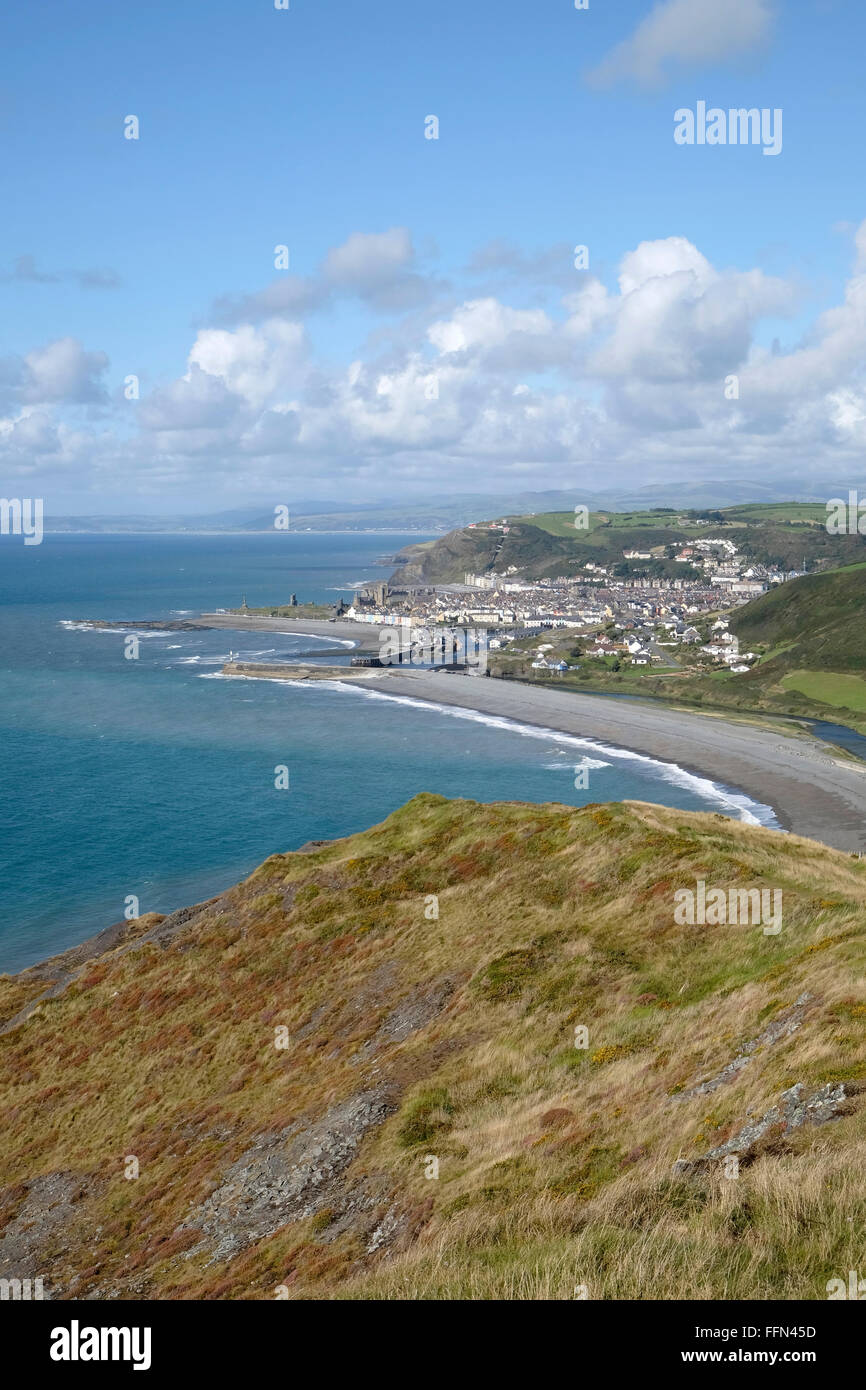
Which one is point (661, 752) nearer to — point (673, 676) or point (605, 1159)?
point (673, 676)

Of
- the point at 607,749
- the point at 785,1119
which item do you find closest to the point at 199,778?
the point at 607,749

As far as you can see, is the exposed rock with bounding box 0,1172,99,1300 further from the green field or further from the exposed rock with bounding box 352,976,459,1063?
the green field

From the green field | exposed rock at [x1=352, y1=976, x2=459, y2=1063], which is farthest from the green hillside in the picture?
exposed rock at [x1=352, y1=976, x2=459, y2=1063]

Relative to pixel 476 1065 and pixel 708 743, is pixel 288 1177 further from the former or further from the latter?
pixel 708 743

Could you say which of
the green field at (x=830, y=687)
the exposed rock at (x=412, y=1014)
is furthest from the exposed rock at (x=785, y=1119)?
the green field at (x=830, y=687)

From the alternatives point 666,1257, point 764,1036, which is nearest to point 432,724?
point 764,1036

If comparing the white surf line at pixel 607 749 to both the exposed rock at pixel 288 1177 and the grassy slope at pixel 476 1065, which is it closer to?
the grassy slope at pixel 476 1065
